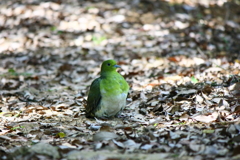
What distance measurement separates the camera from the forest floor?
3.86 metres

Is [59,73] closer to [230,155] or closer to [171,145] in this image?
[171,145]

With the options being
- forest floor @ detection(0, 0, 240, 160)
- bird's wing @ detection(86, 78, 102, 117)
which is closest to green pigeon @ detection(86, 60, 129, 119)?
bird's wing @ detection(86, 78, 102, 117)

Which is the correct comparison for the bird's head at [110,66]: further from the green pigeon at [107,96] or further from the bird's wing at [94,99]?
the bird's wing at [94,99]

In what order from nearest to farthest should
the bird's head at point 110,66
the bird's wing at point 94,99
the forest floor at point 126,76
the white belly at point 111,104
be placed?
the forest floor at point 126,76
the white belly at point 111,104
the bird's wing at point 94,99
the bird's head at point 110,66

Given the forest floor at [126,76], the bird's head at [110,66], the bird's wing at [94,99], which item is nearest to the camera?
the forest floor at [126,76]

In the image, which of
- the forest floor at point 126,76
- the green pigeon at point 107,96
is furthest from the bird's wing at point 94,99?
the forest floor at point 126,76

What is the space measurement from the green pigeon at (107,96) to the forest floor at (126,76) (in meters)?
0.16

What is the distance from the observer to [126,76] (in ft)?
26.4

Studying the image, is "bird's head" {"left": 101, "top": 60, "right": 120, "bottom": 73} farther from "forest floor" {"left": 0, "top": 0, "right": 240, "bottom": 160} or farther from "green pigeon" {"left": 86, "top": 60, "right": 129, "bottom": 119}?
"forest floor" {"left": 0, "top": 0, "right": 240, "bottom": 160}

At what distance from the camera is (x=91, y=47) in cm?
1057

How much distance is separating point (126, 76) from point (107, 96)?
2803 millimetres

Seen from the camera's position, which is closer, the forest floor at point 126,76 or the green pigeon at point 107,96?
the forest floor at point 126,76

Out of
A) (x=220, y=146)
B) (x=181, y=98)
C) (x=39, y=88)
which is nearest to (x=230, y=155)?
(x=220, y=146)

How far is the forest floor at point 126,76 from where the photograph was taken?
12.7 ft
